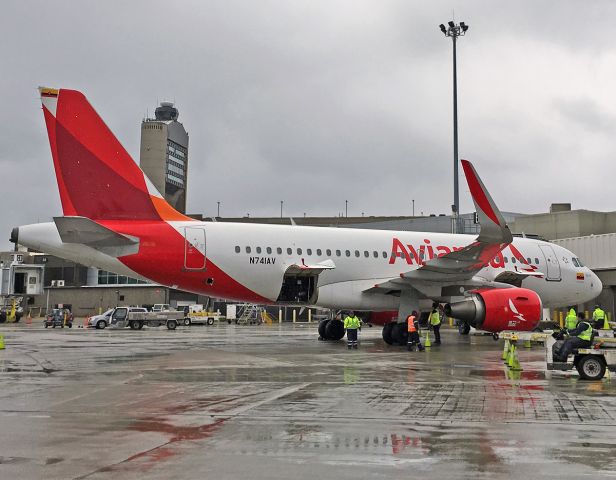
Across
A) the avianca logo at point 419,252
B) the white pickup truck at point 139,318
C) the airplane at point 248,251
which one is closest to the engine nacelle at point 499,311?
the airplane at point 248,251

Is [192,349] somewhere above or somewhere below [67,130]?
below

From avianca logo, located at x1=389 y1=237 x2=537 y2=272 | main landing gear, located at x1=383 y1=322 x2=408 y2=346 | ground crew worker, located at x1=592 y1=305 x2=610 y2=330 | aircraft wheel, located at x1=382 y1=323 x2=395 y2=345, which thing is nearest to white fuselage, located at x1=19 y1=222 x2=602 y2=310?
avianca logo, located at x1=389 y1=237 x2=537 y2=272

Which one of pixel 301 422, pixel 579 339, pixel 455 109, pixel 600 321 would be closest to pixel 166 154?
pixel 455 109

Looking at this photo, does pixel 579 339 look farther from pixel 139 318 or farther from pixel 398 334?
pixel 139 318

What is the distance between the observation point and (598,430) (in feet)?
23.9

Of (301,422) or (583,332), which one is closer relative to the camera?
(301,422)

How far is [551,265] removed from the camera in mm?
27000

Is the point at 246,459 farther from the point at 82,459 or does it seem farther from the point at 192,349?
the point at 192,349

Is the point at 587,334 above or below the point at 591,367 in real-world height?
above

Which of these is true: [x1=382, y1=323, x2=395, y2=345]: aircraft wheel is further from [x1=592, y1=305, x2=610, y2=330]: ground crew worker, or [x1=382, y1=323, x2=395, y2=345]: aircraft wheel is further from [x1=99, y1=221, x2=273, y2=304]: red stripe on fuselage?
[x1=592, y1=305, x2=610, y2=330]: ground crew worker

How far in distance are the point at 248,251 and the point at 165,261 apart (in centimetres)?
297

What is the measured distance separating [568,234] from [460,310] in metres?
27.8

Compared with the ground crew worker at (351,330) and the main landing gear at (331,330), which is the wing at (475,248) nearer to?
the ground crew worker at (351,330)

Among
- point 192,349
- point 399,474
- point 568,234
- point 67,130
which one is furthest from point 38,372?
point 568,234
